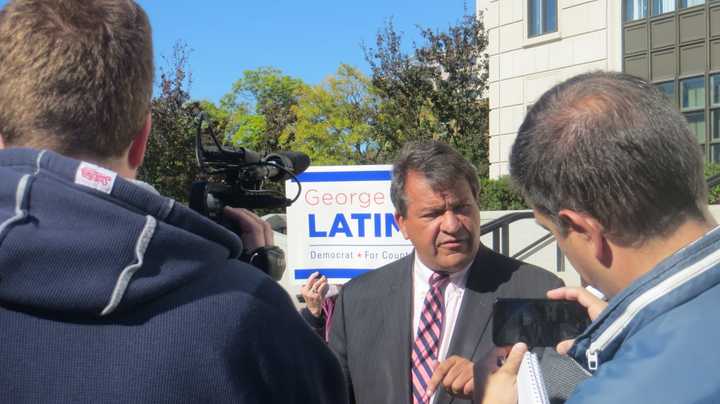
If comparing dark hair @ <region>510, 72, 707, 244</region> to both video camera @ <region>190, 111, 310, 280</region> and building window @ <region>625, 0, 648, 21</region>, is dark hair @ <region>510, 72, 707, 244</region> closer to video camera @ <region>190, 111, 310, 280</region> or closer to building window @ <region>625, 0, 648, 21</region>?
video camera @ <region>190, 111, 310, 280</region>

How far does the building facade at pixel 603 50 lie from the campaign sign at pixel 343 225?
11.3 metres

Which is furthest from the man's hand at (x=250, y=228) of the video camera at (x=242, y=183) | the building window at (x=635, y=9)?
the building window at (x=635, y=9)

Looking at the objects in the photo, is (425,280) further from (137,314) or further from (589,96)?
(137,314)

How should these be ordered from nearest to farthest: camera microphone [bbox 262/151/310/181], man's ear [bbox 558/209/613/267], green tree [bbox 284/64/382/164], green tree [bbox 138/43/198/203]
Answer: man's ear [bbox 558/209/613/267] → camera microphone [bbox 262/151/310/181] → green tree [bbox 138/43/198/203] → green tree [bbox 284/64/382/164]

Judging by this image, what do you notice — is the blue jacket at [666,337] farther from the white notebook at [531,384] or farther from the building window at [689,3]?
the building window at [689,3]

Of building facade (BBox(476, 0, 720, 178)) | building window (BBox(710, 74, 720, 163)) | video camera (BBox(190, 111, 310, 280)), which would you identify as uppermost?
building facade (BBox(476, 0, 720, 178))

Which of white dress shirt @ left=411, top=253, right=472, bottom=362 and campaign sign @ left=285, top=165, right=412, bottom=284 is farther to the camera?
campaign sign @ left=285, top=165, right=412, bottom=284

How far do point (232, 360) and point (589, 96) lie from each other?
0.90 meters

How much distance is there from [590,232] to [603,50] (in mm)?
18038

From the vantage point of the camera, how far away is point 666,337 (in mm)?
1283

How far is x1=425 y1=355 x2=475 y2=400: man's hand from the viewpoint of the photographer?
2273 millimetres

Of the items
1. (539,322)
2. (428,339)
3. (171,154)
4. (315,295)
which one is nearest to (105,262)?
(539,322)

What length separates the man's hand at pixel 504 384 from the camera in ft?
5.63

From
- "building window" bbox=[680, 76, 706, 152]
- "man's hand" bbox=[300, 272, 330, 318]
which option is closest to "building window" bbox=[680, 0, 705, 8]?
"building window" bbox=[680, 76, 706, 152]
